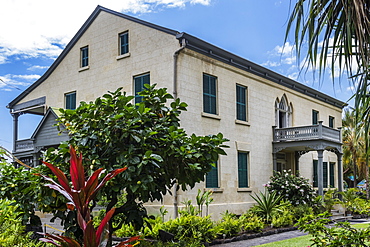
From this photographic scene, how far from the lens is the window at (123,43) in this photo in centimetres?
1816

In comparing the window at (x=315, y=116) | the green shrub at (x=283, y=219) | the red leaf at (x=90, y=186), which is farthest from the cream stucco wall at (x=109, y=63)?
the window at (x=315, y=116)

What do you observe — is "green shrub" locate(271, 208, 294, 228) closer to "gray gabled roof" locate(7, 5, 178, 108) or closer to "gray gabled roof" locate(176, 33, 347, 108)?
"gray gabled roof" locate(176, 33, 347, 108)

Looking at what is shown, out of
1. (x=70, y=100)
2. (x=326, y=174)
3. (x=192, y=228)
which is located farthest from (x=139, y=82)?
(x=326, y=174)

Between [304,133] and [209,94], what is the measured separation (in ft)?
21.0

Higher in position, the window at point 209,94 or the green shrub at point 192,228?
the window at point 209,94

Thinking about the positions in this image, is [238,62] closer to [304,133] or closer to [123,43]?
[304,133]

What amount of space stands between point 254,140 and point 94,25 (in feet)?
31.3

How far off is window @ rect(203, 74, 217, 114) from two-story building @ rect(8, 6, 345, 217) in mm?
42

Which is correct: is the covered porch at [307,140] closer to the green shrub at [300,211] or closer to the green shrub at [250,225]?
the green shrub at [300,211]

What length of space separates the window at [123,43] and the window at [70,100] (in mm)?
3838

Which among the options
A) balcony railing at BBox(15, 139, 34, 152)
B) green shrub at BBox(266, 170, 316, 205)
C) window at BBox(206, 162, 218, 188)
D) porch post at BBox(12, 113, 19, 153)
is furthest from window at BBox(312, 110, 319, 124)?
porch post at BBox(12, 113, 19, 153)

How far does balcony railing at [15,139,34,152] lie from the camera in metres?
22.6

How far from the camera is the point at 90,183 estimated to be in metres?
3.63

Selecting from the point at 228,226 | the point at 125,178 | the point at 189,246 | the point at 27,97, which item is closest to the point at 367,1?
the point at 125,178
